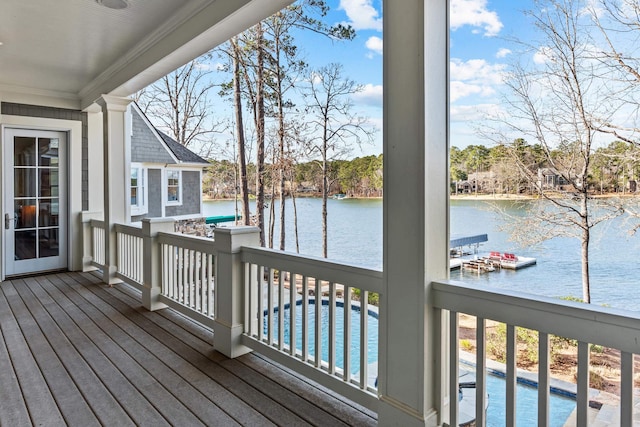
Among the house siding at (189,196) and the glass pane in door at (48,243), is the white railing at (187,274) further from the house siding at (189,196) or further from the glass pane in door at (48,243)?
the house siding at (189,196)

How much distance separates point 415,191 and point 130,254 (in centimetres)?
431

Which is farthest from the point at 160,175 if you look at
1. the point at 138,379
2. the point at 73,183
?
the point at 138,379

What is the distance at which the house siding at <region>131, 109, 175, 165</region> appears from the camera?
9.38 meters

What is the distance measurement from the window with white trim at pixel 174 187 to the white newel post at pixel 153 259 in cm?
668

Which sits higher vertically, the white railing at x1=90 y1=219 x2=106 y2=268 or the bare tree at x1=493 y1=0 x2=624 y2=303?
the bare tree at x1=493 y1=0 x2=624 y2=303

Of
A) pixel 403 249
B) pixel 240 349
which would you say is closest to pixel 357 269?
pixel 403 249

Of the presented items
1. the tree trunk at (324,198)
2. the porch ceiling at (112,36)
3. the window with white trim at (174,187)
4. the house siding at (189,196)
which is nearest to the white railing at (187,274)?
the porch ceiling at (112,36)

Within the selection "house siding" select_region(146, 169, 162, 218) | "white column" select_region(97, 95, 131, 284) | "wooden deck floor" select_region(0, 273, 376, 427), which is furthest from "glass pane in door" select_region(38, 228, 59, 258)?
"house siding" select_region(146, 169, 162, 218)

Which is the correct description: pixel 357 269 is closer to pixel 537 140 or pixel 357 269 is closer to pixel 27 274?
pixel 537 140

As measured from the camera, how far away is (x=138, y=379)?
8.79 feet

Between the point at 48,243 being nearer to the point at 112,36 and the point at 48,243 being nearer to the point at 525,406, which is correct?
the point at 112,36

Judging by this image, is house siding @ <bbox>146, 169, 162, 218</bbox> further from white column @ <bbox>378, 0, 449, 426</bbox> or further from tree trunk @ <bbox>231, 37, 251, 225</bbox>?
white column @ <bbox>378, 0, 449, 426</bbox>

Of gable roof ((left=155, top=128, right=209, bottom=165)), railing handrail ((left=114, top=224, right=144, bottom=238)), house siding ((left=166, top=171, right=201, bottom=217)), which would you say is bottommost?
railing handrail ((left=114, top=224, right=144, bottom=238))

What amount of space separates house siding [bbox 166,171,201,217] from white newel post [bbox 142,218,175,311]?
22.2ft
